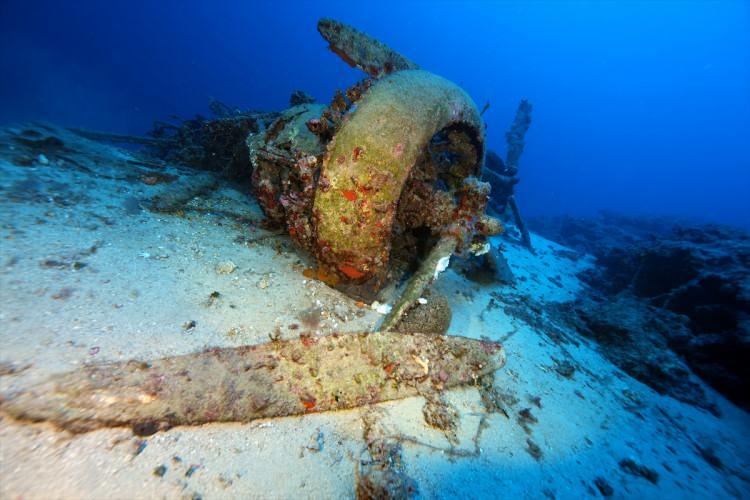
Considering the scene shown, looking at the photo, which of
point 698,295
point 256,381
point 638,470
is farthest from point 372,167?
point 698,295

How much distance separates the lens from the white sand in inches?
A: 63.3

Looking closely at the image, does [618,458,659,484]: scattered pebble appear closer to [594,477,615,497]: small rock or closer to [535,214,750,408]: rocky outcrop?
[594,477,615,497]: small rock

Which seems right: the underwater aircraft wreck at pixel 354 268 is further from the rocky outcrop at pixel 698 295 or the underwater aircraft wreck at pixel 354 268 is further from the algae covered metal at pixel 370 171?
the rocky outcrop at pixel 698 295

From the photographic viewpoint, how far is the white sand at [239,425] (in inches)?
63.3

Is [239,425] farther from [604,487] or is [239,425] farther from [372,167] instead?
[604,487]

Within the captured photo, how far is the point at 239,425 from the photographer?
1.92 meters

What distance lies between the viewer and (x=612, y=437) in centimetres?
304

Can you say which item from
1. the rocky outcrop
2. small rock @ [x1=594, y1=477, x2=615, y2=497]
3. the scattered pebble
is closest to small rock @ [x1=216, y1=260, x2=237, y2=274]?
small rock @ [x1=594, y1=477, x2=615, y2=497]

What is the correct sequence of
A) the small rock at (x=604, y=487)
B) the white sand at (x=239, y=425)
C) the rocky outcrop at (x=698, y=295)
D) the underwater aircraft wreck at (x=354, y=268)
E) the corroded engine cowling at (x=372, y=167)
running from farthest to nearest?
the rocky outcrop at (x=698, y=295), the corroded engine cowling at (x=372, y=167), the small rock at (x=604, y=487), the underwater aircraft wreck at (x=354, y=268), the white sand at (x=239, y=425)

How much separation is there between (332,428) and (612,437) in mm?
2883

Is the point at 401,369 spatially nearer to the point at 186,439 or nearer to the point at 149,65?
the point at 186,439

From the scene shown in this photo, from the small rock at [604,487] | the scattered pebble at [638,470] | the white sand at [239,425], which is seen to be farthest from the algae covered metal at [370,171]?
the scattered pebble at [638,470]

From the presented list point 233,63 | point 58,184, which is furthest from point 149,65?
point 58,184

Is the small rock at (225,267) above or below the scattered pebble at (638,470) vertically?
below
